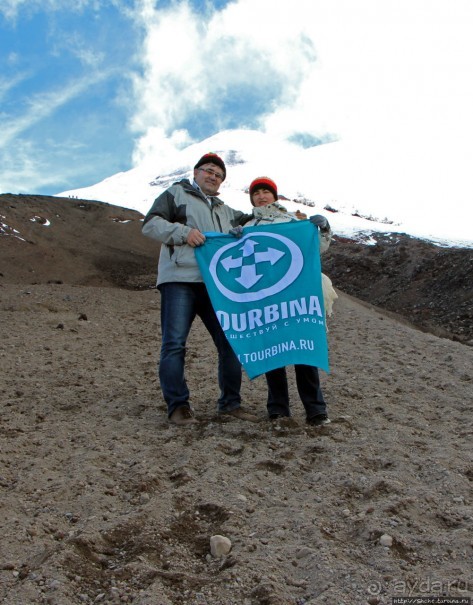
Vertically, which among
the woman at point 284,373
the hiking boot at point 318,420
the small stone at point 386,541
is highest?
the woman at point 284,373

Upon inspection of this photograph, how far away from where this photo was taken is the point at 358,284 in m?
19.6

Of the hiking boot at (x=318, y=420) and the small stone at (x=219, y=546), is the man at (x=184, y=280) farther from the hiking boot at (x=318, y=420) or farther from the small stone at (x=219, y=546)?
the small stone at (x=219, y=546)

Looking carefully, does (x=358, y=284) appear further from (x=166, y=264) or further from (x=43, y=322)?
(x=166, y=264)

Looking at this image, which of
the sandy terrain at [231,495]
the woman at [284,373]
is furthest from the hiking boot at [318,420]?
the sandy terrain at [231,495]

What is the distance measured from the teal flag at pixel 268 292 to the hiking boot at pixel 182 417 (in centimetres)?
53

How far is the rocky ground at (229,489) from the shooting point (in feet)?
7.31

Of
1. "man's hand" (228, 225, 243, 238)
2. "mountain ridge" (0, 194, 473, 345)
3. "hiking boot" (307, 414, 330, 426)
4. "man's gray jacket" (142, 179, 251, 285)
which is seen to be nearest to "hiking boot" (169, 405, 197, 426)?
"hiking boot" (307, 414, 330, 426)

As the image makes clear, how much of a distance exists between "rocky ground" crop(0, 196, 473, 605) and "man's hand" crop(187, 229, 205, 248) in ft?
4.19

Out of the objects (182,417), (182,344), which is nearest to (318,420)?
(182,417)

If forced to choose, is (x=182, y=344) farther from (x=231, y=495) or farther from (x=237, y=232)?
(x=231, y=495)

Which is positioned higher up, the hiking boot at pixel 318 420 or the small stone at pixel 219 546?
the hiking boot at pixel 318 420

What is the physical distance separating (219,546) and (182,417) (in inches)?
71.3

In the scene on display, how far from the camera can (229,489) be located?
3.08 metres

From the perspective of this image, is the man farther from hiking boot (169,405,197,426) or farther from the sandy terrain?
the sandy terrain
